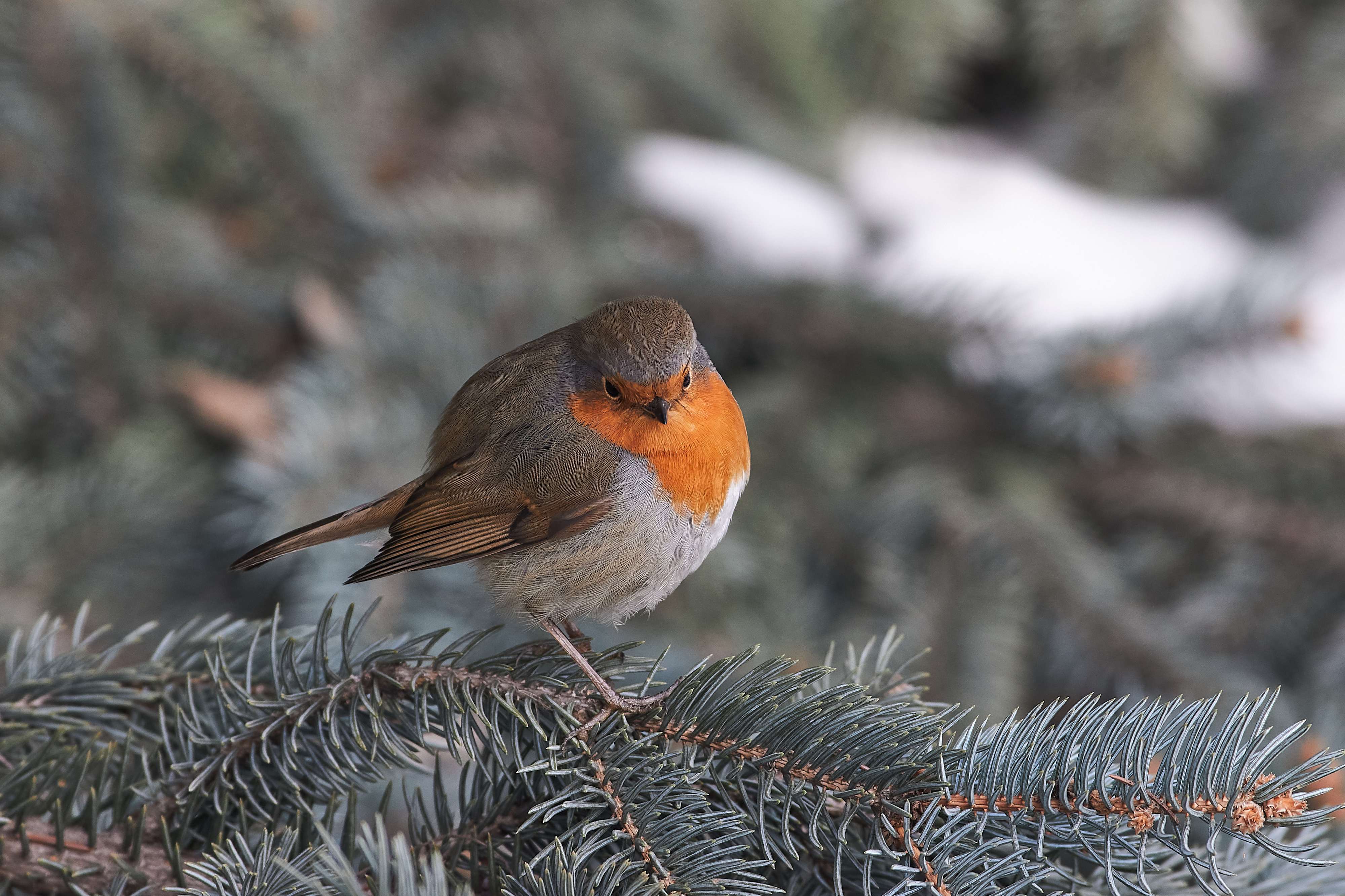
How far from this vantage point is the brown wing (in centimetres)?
161

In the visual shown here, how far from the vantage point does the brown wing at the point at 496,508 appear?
1.61 metres

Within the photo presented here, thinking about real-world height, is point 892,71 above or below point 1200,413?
above

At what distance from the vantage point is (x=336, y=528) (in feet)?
5.30

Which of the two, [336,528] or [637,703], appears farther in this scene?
[336,528]

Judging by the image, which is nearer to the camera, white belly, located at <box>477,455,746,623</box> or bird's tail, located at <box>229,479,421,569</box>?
bird's tail, located at <box>229,479,421,569</box>

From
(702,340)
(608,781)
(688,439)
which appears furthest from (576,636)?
(702,340)

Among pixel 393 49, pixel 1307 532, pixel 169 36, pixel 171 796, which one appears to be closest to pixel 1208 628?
pixel 1307 532

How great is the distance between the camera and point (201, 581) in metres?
2.11

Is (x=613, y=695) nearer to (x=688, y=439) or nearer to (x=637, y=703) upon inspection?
(x=637, y=703)

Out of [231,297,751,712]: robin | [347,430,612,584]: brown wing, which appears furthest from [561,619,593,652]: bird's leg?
[347,430,612,584]: brown wing

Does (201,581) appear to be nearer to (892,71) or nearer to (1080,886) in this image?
(1080,886)

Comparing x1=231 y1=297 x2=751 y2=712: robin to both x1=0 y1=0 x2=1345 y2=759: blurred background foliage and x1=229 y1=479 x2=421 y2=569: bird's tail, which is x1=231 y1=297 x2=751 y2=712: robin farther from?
x1=0 y1=0 x2=1345 y2=759: blurred background foliage

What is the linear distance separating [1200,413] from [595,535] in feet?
5.11

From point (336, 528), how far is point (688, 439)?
57 cm
